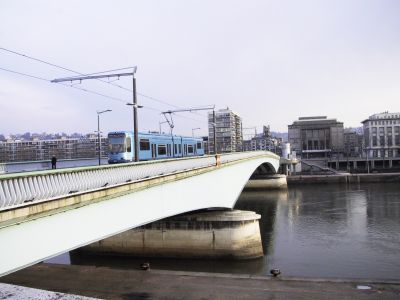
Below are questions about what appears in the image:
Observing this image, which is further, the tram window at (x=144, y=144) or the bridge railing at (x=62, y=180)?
the tram window at (x=144, y=144)

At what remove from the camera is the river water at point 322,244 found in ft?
83.1

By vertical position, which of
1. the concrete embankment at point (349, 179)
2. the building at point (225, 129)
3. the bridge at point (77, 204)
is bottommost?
the concrete embankment at point (349, 179)

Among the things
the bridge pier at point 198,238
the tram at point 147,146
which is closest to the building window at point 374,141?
the tram at point 147,146

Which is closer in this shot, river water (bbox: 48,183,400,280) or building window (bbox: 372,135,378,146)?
river water (bbox: 48,183,400,280)

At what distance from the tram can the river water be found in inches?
287

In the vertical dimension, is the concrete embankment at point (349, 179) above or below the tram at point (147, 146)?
below

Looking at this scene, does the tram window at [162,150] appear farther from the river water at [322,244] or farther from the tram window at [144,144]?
the river water at [322,244]

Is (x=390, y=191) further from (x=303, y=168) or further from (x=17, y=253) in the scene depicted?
(x=17, y=253)

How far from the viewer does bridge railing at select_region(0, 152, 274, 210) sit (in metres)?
9.50

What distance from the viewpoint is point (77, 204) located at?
11383mm

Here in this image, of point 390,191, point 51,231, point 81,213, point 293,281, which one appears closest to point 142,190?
point 81,213

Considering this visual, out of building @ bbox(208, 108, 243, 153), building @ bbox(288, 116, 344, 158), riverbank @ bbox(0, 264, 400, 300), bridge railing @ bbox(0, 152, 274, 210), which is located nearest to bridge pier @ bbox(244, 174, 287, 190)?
riverbank @ bbox(0, 264, 400, 300)

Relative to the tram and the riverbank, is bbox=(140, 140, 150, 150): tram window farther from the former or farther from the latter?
the riverbank

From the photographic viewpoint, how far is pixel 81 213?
11617 millimetres
